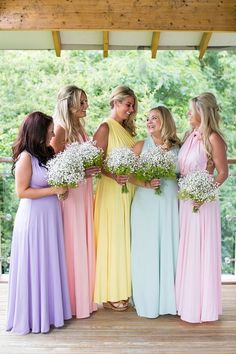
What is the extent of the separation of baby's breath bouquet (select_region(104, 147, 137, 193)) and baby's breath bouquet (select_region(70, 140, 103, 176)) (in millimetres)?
106

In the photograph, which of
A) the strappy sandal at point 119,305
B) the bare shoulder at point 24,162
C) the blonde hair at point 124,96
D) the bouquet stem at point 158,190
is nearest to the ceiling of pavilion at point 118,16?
the blonde hair at point 124,96

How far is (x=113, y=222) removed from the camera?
412 cm

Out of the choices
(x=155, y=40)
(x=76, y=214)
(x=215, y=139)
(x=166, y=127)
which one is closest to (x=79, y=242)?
(x=76, y=214)

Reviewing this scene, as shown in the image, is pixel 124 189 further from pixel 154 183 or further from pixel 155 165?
pixel 155 165

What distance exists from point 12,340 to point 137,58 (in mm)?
8399

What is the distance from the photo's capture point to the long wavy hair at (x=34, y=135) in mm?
3582

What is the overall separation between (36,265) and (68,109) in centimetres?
138

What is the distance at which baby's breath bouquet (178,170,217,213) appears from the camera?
145 inches

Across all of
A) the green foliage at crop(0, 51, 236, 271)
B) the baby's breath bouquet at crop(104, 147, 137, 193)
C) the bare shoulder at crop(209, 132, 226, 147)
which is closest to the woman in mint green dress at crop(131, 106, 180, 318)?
the baby's breath bouquet at crop(104, 147, 137, 193)

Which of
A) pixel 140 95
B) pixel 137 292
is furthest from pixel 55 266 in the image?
pixel 140 95

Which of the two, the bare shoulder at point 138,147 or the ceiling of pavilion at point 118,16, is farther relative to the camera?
the ceiling of pavilion at point 118,16

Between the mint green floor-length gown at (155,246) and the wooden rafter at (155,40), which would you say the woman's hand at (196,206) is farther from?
the wooden rafter at (155,40)

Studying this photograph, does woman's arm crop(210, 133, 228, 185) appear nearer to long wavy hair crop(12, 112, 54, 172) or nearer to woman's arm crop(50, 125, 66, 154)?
woman's arm crop(50, 125, 66, 154)

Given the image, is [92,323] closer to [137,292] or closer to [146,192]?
[137,292]
